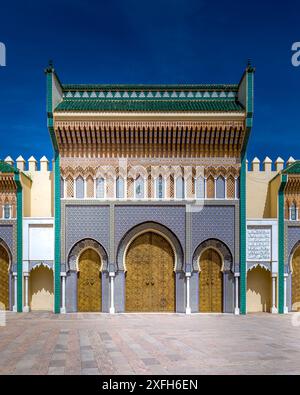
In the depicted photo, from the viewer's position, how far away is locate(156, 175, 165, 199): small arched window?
39.3ft

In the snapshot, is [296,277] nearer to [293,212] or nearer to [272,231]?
[272,231]

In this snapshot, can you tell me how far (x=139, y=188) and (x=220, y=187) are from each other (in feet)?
8.17

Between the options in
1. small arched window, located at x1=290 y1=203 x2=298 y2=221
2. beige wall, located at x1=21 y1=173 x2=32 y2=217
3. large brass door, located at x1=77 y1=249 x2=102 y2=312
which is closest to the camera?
large brass door, located at x1=77 y1=249 x2=102 y2=312

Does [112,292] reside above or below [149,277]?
below

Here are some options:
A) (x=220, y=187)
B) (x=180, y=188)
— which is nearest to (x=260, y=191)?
(x=220, y=187)

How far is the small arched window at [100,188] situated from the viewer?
12.0 m

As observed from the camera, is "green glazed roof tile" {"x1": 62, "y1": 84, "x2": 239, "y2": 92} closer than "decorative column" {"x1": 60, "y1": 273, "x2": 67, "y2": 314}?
No

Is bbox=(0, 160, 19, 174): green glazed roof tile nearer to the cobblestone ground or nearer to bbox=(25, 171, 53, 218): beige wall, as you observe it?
bbox=(25, 171, 53, 218): beige wall

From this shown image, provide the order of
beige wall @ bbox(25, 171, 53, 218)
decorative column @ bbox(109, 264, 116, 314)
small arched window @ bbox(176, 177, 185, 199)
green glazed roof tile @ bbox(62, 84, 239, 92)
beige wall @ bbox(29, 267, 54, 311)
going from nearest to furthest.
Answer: decorative column @ bbox(109, 264, 116, 314) < small arched window @ bbox(176, 177, 185, 199) < beige wall @ bbox(29, 267, 54, 311) < green glazed roof tile @ bbox(62, 84, 239, 92) < beige wall @ bbox(25, 171, 53, 218)

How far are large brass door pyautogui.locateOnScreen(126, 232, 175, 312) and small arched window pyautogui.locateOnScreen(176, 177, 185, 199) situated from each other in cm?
155

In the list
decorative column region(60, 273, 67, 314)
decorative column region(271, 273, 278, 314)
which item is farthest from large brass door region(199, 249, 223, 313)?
decorative column region(60, 273, 67, 314)

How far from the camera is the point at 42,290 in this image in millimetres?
12445

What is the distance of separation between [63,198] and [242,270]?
19.1 feet
